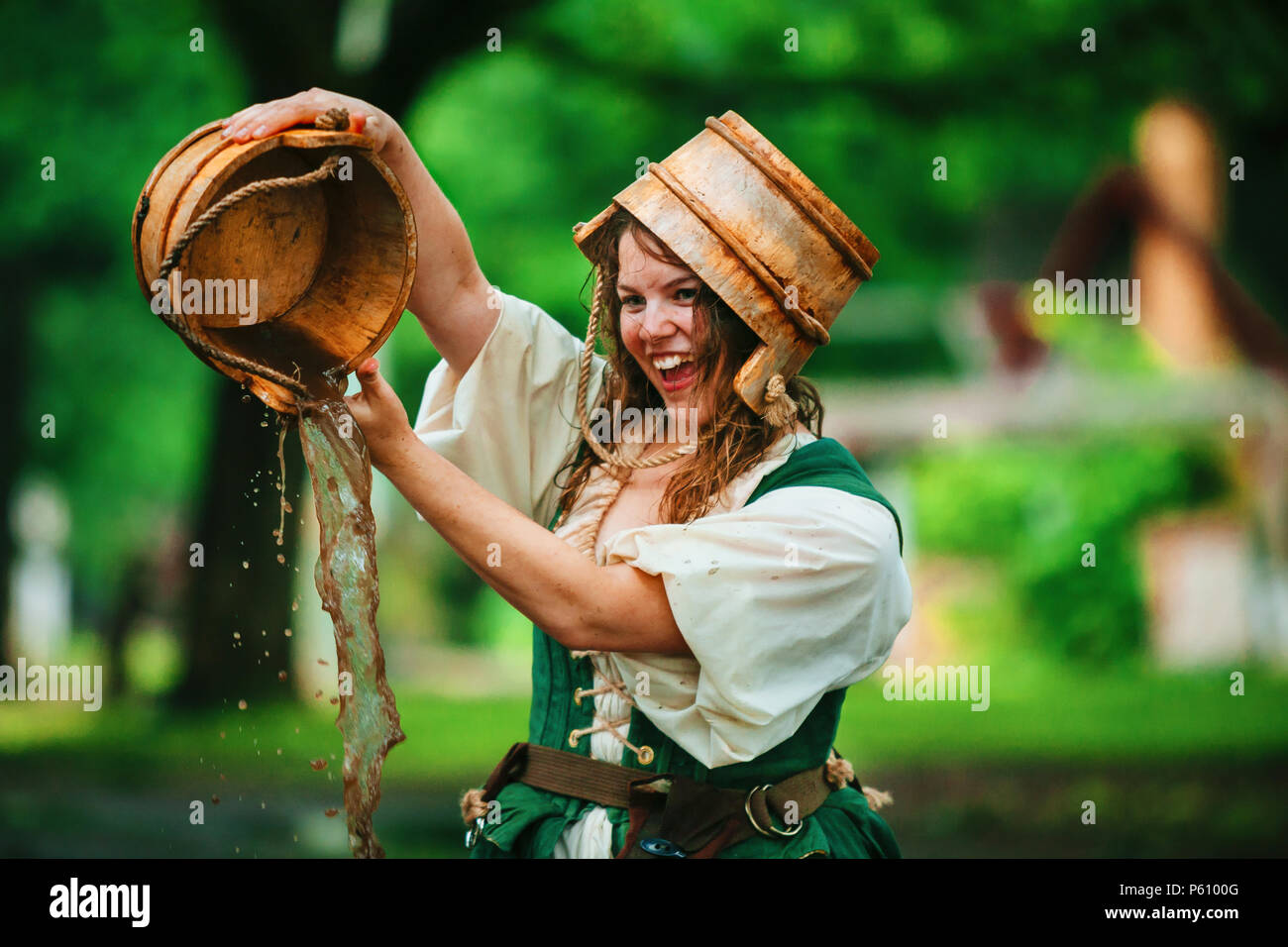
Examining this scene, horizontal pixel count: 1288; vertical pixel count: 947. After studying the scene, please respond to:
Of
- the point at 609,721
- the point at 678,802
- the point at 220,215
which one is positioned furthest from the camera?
the point at 609,721

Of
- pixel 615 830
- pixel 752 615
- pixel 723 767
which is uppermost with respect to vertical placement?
pixel 752 615

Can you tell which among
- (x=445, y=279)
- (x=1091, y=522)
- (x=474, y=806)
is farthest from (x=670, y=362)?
(x=1091, y=522)

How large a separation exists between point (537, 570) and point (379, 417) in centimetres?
38

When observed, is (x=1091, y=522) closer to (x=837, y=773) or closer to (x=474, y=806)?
(x=837, y=773)

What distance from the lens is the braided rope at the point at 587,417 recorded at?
2722mm

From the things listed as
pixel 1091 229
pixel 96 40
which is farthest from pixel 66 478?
pixel 1091 229

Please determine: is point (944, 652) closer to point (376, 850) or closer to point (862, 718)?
point (862, 718)

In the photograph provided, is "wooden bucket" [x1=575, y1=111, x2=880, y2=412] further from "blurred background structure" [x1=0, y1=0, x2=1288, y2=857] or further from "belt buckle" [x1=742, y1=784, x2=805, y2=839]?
"blurred background structure" [x1=0, y1=0, x2=1288, y2=857]

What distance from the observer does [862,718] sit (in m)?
7.79

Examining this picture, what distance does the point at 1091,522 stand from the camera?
1123 centimetres

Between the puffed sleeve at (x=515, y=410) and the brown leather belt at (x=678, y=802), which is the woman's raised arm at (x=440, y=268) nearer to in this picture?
the puffed sleeve at (x=515, y=410)

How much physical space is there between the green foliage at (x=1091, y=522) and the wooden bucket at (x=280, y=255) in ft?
31.2

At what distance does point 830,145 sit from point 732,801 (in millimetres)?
6561

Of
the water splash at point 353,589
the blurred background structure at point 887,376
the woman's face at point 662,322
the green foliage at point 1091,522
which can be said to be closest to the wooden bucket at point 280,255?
the water splash at point 353,589
